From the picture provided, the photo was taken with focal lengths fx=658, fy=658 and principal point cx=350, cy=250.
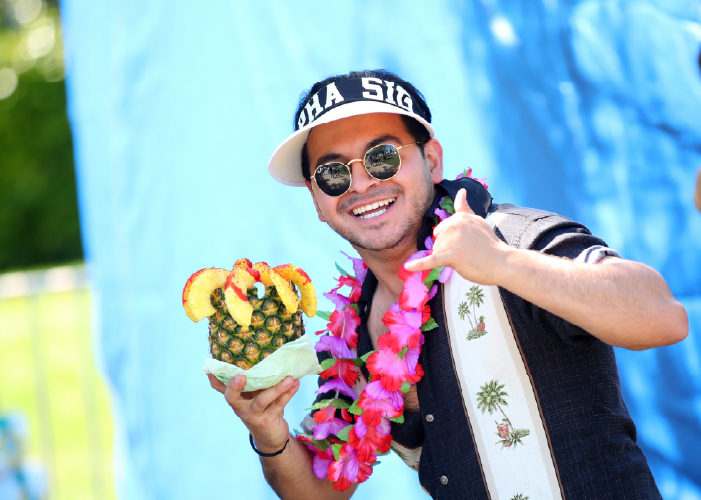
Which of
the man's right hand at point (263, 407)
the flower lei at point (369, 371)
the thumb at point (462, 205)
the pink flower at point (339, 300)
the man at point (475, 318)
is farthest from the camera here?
the pink flower at point (339, 300)

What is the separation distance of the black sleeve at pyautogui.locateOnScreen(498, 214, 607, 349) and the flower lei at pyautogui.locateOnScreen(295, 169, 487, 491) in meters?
0.31

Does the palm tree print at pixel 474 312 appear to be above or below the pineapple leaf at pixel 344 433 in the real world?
above

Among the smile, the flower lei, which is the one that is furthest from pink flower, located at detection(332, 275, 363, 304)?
the smile

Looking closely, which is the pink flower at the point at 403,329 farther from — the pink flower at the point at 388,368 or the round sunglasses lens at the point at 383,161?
the round sunglasses lens at the point at 383,161

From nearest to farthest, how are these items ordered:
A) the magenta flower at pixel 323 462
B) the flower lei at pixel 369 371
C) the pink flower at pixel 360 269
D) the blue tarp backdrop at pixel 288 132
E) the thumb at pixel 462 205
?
the thumb at pixel 462 205
the flower lei at pixel 369 371
the magenta flower at pixel 323 462
the pink flower at pixel 360 269
the blue tarp backdrop at pixel 288 132

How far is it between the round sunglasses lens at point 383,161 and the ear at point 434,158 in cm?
27

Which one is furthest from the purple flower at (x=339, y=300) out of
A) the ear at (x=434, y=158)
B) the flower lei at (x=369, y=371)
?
the ear at (x=434, y=158)

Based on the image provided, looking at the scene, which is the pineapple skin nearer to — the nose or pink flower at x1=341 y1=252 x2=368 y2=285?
the nose

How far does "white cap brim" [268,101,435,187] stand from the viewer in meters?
2.28

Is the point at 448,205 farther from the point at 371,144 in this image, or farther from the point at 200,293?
the point at 200,293

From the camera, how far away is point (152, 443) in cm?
312

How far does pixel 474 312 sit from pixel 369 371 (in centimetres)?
45

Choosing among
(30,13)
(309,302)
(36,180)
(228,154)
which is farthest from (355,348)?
(30,13)

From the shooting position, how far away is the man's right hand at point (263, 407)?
208cm
